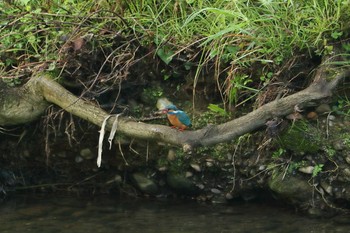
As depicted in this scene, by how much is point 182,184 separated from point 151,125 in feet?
2.26

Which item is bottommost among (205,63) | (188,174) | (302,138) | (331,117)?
(188,174)

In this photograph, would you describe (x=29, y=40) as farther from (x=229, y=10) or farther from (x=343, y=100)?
(x=343, y=100)

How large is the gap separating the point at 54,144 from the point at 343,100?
6.27 ft

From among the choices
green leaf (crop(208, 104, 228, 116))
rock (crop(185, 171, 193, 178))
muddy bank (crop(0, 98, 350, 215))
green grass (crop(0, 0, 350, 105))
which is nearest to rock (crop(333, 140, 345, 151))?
muddy bank (crop(0, 98, 350, 215))

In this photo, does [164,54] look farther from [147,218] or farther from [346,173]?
[346,173]

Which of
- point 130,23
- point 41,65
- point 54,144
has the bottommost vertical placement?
point 54,144

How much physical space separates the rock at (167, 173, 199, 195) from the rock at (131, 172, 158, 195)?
121mm

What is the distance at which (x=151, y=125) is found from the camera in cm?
345

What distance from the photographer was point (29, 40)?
3977 mm

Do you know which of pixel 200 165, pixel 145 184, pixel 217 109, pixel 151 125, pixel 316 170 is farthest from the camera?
pixel 145 184

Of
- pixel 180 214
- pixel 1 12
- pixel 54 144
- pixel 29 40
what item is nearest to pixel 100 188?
pixel 54 144

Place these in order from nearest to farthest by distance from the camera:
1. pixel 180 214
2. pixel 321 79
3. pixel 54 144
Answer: pixel 321 79, pixel 180 214, pixel 54 144

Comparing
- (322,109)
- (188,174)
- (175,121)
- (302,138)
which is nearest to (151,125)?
(175,121)

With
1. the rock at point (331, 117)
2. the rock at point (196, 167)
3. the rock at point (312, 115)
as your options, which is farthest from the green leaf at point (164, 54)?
the rock at point (331, 117)
